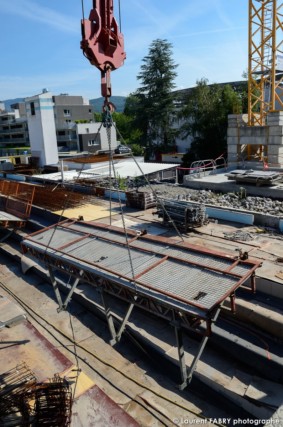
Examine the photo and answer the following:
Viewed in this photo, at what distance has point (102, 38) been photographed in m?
6.86

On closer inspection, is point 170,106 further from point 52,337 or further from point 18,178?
point 52,337

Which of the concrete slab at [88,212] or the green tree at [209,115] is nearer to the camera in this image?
the concrete slab at [88,212]

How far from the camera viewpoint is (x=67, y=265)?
807cm

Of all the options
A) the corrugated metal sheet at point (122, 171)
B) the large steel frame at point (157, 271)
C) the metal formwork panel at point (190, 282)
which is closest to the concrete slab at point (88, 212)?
the corrugated metal sheet at point (122, 171)

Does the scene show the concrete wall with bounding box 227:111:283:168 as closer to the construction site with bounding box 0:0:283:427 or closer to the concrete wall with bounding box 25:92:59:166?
the construction site with bounding box 0:0:283:427

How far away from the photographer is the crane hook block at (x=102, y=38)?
21.7ft

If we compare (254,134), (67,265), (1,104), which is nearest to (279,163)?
(254,134)

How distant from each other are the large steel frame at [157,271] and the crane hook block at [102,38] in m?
3.78

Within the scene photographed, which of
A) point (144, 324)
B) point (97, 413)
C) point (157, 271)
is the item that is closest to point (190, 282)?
point (157, 271)

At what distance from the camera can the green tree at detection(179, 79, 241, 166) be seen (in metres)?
31.8

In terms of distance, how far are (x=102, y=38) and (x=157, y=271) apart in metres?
4.89

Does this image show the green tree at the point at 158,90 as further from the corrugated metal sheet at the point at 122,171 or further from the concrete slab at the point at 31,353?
the concrete slab at the point at 31,353

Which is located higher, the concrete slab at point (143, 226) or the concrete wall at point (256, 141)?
the concrete wall at point (256, 141)

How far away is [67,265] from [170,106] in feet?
110
